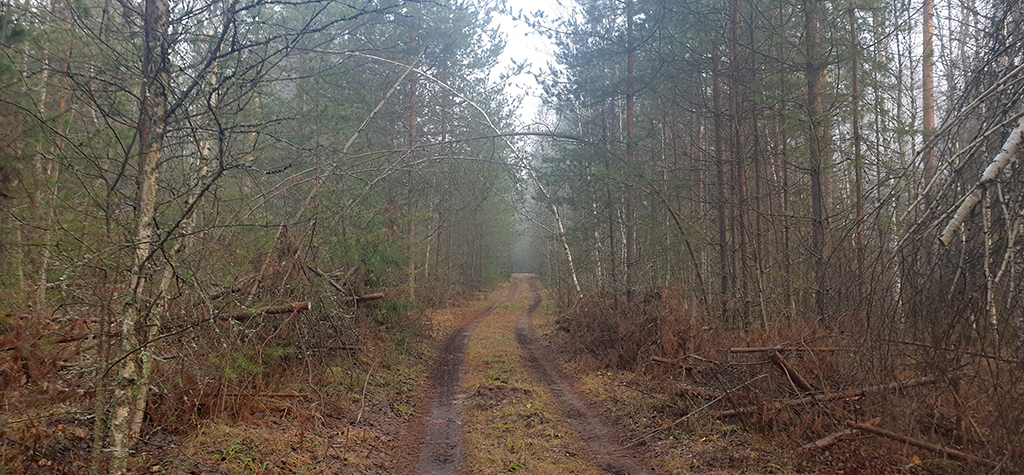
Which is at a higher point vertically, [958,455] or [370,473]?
[958,455]

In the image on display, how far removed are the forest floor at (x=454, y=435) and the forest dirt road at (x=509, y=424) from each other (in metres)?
0.03

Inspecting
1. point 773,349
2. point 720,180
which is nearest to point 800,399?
point 773,349

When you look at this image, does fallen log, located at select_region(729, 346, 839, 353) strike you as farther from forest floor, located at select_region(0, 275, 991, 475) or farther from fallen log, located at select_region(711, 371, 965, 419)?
forest floor, located at select_region(0, 275, 991, 475)

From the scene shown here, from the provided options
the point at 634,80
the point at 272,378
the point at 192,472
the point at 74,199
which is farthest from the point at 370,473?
the point at 634,80

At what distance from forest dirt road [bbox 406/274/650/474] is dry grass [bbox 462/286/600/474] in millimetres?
11

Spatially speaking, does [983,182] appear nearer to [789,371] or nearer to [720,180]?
[789,371]

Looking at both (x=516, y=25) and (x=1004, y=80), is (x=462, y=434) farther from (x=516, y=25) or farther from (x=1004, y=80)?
(x=516, y=25)

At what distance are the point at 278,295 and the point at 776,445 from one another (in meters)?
6.97

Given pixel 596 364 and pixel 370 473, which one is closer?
pixel 370 473

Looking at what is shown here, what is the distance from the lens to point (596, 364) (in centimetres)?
1106

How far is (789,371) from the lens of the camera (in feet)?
20.9

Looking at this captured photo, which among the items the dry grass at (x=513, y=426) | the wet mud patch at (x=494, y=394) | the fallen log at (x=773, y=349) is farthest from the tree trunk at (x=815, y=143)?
the wet mud patch at (x=494, y=394)

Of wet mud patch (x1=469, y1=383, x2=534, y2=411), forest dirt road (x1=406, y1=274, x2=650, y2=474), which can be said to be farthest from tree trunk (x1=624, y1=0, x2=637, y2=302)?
wet mud patch (x1=469, y1=383, x2=534, y2=411)

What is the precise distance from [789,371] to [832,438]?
1.01 meters
